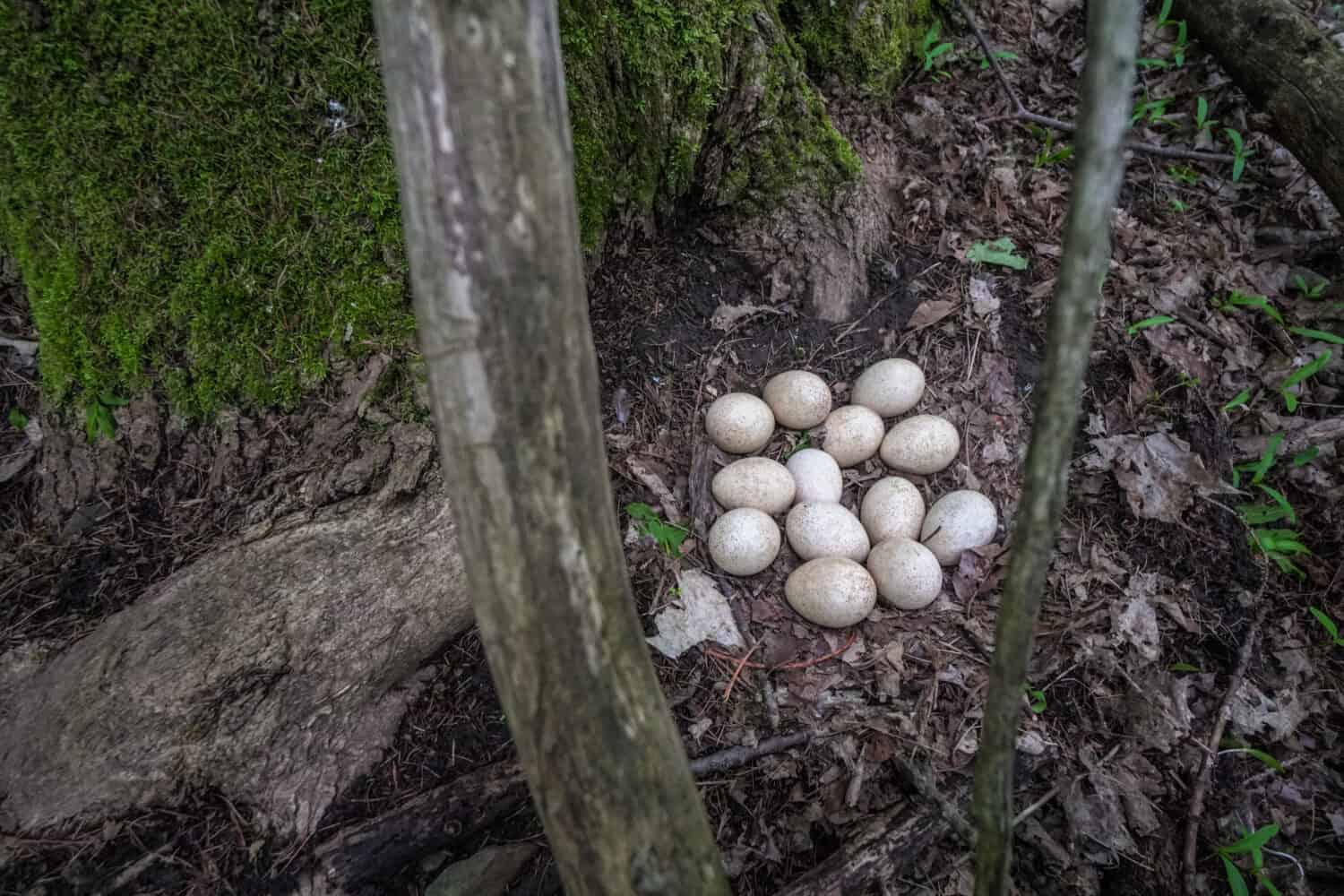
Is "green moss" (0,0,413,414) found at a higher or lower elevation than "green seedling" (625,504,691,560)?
higher

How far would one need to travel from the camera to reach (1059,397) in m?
1.11

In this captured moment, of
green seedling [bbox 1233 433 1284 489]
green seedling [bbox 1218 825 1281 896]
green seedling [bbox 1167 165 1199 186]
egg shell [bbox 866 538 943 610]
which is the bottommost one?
green seedling [bbox 1218 825 1281 896]

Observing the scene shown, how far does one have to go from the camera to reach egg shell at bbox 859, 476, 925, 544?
2.79 meters

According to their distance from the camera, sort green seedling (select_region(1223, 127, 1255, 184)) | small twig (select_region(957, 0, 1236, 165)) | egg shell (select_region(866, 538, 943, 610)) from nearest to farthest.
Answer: egg shell (select_region(866, 538, 943, 610)) < small twig (select_region(957, 0, 1236, 165)) < green seedling (select_region(1223, 127, 1255, 184))

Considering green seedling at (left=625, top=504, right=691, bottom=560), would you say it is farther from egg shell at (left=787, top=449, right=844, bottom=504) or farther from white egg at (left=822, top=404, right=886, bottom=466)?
white egg at (left=822, top=404, right=886, bottom=466)

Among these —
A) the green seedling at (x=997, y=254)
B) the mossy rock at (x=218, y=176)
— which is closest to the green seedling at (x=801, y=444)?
the green seedling at (x=997, y=254)

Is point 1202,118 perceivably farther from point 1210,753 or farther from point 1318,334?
point 1210,753

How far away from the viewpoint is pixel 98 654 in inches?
83.6

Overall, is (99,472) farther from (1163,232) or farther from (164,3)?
(1163,232)

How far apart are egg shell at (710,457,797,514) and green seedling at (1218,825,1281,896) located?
1.69 m

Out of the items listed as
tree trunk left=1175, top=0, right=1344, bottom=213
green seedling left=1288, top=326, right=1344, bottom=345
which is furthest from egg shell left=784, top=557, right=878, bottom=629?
tree trunk left=1175, top=0, right=1344, bottom=213

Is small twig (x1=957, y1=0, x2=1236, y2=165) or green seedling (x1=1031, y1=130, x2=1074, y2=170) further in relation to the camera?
green seedling (x1=1031, y1=130, x2=1074, y2=170)

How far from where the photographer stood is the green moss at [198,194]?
215 cm

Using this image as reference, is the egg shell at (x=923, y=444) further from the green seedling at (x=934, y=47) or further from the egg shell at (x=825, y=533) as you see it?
the green seedling at (x=934, y=47)
